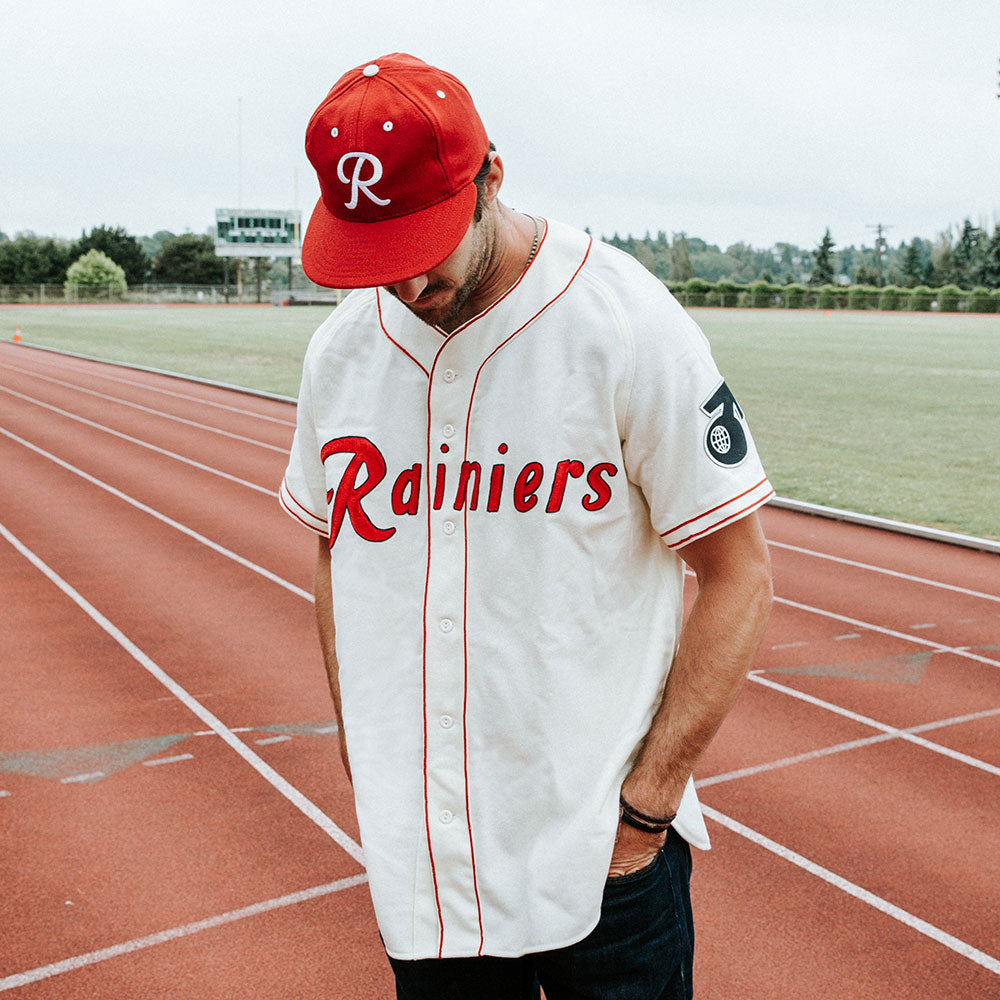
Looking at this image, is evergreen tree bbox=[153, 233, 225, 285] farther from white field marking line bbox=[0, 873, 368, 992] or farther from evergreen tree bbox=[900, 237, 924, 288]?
white field marking line bbox=[0, 873, 368, 992]

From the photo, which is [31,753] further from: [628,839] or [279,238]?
[279,238]

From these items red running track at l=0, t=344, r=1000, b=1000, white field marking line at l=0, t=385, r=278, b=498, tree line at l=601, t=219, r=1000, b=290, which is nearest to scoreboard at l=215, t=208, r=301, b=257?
tree line at l=601, t=219, r=1000, b=290

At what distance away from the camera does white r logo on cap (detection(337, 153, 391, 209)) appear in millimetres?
1427

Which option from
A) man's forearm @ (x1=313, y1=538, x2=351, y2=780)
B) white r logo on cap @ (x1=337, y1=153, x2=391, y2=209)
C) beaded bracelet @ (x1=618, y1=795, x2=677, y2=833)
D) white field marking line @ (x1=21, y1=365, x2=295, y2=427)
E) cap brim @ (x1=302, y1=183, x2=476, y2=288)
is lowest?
white field marking line @ (x1=21, y1=365, x2=295, y2=427)

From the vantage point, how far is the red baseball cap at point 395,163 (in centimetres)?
141

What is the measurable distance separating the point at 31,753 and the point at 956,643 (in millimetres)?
5503

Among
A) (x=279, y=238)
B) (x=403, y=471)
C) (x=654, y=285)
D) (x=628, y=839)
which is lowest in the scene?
(x=628, y=839)

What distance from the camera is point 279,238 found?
83.5 metres

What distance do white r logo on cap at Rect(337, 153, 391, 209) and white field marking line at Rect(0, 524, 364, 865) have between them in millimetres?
3384

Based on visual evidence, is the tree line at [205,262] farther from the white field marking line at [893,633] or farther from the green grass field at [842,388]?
the white field marking line at [893,633]

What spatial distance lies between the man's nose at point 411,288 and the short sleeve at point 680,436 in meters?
0.30

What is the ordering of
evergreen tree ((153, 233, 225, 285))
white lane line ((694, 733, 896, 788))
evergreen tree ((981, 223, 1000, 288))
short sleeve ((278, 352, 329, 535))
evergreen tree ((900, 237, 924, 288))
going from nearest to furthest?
short sleeve ((278, 352, 329, 535)), white lane line ((694, 733, 896, 788)), evergreen tree ((981, 223, 1000, 288)), evergreen tree ((153, 233, 225, 285)), evergreen tree ((900, 237, 924, 288))

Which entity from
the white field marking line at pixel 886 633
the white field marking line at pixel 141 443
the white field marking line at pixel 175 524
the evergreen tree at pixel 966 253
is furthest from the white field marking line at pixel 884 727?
the evergreen tree at pixel 966 253

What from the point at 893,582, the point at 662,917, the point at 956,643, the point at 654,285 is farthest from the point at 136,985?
the point at 893,582
